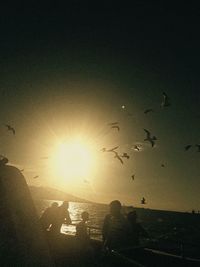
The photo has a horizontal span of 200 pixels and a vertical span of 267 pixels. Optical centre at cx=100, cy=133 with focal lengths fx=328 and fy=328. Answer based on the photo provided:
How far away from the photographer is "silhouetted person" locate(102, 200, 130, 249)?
395 inches

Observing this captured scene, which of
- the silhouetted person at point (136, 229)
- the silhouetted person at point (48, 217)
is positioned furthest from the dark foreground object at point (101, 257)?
the silhouetted person at point (48, 217)

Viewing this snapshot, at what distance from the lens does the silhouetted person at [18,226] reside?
17.5 ft

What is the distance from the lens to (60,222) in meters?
12.7

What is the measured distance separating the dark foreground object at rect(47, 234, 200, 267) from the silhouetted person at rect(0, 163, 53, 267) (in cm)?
340

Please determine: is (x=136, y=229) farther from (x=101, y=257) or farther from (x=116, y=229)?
(x=101, y=257)

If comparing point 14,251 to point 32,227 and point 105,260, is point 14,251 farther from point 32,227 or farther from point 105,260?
point 105,260

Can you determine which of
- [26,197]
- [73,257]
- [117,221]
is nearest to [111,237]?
[117,221]

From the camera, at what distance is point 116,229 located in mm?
10180

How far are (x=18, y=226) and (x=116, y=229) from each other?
512cm

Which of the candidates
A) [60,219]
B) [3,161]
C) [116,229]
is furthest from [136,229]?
[3,161]

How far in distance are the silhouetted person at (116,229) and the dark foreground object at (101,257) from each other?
11.8 inches

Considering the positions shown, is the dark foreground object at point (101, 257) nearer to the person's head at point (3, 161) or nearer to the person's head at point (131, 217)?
the person's head at point (131, 217)

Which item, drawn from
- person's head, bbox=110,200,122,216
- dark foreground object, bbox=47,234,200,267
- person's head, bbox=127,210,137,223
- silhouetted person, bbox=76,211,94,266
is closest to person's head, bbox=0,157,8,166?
dark foreground object, bbox=47,234,200,267

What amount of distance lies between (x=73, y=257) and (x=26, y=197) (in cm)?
428
